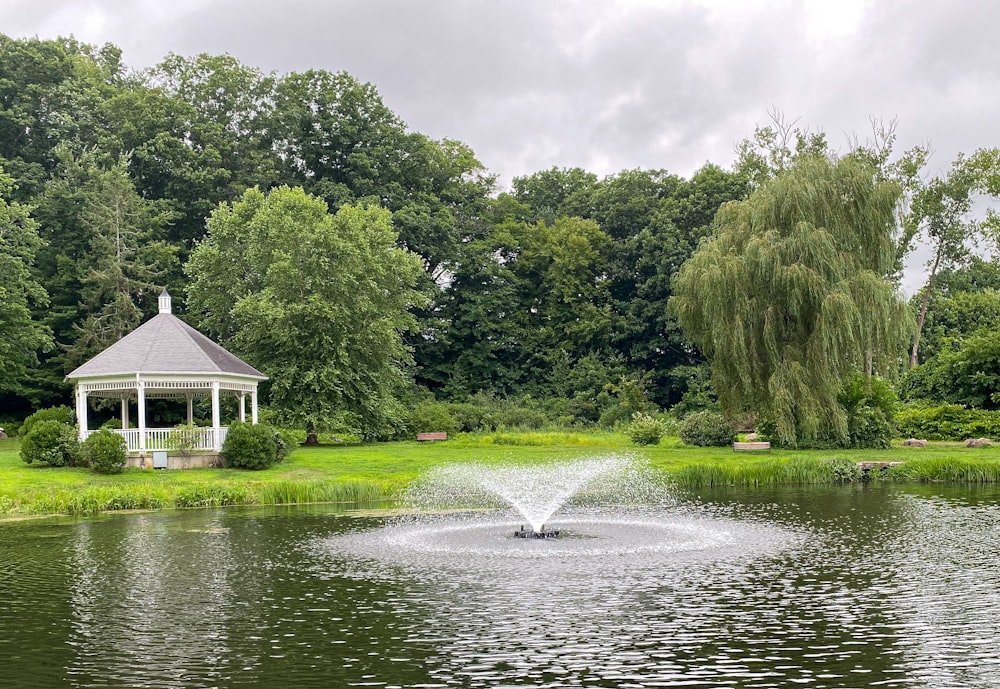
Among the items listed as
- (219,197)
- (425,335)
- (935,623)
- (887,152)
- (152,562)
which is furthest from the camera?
(425,335)

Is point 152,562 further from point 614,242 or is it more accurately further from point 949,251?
point 949,251

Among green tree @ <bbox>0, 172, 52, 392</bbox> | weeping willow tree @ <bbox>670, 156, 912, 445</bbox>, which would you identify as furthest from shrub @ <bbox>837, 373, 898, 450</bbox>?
green tree @ <bbox>0, 172, 52, 392</bbox>

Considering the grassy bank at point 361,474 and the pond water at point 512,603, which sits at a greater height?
the grassy bank at point 361,474

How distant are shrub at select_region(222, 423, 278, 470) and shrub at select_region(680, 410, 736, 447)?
600 inches

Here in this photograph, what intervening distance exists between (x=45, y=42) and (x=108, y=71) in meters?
6.77

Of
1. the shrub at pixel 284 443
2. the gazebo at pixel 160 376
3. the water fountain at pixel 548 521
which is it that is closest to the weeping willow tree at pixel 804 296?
the water fountain at pixel 548 521

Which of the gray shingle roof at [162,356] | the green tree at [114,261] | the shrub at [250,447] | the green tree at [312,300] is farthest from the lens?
the green tree at [114,261]

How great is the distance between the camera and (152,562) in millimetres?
16750

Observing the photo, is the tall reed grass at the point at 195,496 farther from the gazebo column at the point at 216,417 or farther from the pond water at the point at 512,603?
the gazebo column at the point at 216,417

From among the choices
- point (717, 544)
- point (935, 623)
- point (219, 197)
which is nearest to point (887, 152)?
point (219, 197)

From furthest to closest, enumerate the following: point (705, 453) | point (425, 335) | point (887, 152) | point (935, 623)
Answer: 1. point (425, 335)
2. point (887, 152)
3. point (705, 453)
4. point (935, 623)

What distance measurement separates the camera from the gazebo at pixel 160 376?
31.0 meters

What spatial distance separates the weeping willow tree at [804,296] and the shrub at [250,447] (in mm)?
15186

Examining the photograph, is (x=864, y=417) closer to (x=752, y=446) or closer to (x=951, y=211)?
(x=752, y=446)
